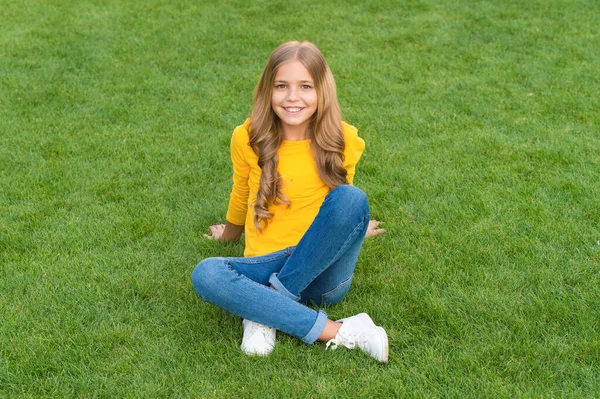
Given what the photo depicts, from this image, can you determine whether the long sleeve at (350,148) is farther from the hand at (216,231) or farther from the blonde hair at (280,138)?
the hand at (216,231)

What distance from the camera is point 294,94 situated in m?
3.25

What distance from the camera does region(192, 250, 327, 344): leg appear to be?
3.02 m

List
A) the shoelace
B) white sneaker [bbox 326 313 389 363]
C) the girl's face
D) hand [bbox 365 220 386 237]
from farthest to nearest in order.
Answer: hand [bbox 365 220 386 237] → the girl's face → the shoelace → white sneaker [bbox 326 313 389 363]

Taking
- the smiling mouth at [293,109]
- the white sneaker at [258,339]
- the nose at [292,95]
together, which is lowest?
the white sneaker at [258,339]

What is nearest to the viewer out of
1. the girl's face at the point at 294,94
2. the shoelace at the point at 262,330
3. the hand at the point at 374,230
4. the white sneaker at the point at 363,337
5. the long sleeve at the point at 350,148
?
the white sneaker at the point at 363,337

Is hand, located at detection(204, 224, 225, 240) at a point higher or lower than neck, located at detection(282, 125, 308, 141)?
lower

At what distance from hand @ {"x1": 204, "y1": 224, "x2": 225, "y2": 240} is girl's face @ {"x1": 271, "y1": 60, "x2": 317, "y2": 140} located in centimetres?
105

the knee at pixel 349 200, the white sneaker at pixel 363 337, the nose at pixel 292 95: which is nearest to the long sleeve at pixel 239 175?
the nose at pixel 292 95

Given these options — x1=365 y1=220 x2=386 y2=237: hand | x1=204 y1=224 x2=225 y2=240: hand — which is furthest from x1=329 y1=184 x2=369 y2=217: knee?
x1=204 y1=224 x2=225 y2=240: hand

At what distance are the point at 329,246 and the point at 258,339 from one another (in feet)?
1.73

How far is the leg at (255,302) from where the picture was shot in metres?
3.02

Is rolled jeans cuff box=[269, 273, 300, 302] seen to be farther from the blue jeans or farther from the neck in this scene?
the neck

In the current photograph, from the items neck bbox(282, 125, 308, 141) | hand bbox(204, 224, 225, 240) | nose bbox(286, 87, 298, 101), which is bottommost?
hand bbox(204, 224, 225, 240)

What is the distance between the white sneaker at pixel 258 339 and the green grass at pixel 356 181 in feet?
0.14
